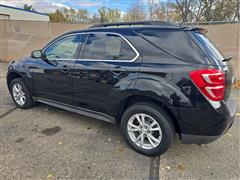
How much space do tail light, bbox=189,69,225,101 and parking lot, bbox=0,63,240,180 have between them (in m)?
0.95

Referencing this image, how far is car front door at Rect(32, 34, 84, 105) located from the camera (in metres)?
3.71

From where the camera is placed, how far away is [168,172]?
8.73 ft

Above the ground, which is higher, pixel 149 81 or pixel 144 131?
pixel 149 81

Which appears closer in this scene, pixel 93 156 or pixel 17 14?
pixel 93 156

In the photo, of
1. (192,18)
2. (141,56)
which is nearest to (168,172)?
(141,56)

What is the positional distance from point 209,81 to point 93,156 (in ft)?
5.81

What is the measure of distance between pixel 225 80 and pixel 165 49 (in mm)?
809

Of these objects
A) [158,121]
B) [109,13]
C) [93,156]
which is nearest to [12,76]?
[93,156]

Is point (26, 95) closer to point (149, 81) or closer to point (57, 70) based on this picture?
point (57, 70)

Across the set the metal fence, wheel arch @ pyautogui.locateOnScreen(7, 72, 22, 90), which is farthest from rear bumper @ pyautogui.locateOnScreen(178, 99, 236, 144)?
the metal fence

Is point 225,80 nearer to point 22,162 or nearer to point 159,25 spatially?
point 159,25

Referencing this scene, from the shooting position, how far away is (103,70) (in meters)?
3.19

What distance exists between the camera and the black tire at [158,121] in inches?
110

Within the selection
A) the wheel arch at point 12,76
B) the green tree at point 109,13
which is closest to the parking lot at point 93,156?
the wheel arch at point 12,76
